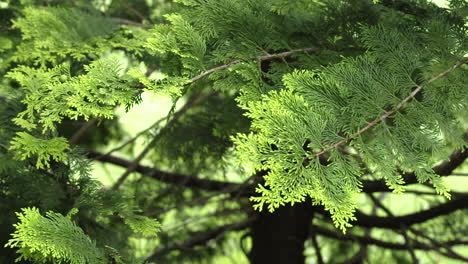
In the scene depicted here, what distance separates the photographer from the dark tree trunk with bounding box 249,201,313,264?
4133 mm

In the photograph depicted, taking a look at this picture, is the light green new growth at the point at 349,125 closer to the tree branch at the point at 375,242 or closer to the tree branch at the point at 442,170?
the tree branch at the point at 442,170

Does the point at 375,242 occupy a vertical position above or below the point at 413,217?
above

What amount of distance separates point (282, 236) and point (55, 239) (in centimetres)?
227

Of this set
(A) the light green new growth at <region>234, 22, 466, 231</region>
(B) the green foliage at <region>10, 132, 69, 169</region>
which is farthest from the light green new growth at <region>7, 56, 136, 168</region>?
(A) the light green new growth at <region>234, 22, 466, 231</region>

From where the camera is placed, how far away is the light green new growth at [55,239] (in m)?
2.01

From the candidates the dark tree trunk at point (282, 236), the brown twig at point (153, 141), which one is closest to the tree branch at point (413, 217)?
the dark tree trunk at point (282, 236)

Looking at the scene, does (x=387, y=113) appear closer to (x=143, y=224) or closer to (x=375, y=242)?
(x=143, y=224)

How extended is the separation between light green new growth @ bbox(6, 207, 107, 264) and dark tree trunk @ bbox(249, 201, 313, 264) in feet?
6.89

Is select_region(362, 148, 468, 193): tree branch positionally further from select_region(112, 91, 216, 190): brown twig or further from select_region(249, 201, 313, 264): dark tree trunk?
select_region(112, 91, 216, 190): brown twig

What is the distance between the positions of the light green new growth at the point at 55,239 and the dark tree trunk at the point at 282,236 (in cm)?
210

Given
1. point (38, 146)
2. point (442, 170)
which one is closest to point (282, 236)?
point (442, 170)

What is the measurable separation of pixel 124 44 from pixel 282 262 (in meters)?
1.85

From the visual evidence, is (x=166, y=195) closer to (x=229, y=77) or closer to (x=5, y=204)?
(x=5, y=204)

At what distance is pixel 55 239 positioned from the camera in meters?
2.05
